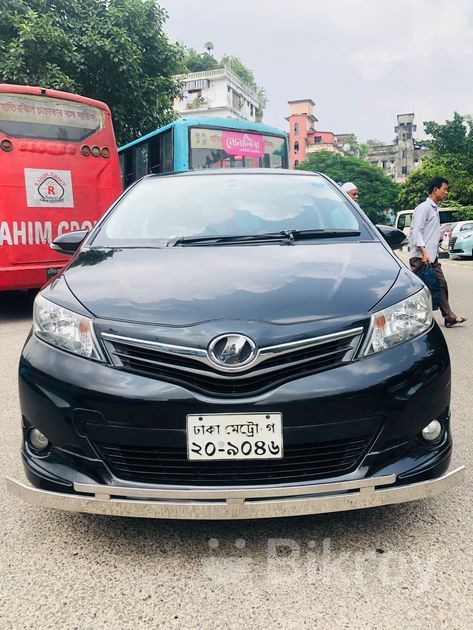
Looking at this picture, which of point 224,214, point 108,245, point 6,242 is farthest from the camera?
point 6,242

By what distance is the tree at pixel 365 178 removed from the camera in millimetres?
61562

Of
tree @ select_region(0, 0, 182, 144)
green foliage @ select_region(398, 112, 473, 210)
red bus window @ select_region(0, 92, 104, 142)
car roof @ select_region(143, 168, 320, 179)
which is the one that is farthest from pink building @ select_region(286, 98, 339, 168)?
car roof @ select_region(143, 168, 320, 179)

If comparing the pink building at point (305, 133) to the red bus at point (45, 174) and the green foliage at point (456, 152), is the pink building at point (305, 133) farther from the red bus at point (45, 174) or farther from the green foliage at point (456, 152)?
the red bus at point (45, 174)

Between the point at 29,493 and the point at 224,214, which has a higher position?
the point at 224,214

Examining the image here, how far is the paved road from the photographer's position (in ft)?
6.11

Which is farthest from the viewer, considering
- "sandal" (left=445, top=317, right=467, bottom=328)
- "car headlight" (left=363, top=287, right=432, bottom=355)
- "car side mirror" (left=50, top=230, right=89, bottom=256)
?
"sandal" (left=445, top=317, right=467, bottom=328)

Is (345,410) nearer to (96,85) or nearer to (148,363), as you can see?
(148,363)

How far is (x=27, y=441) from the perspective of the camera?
2242mm

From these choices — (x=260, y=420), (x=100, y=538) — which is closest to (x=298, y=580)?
(x=260, y=420)

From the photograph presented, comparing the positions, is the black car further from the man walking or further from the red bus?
the red bus

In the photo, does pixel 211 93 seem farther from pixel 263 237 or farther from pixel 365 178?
pixel 263 237

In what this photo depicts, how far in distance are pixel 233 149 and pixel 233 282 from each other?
30.2 ft

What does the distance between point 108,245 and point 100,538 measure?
4.43ft

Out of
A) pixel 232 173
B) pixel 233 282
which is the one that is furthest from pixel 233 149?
pixel 233 282
